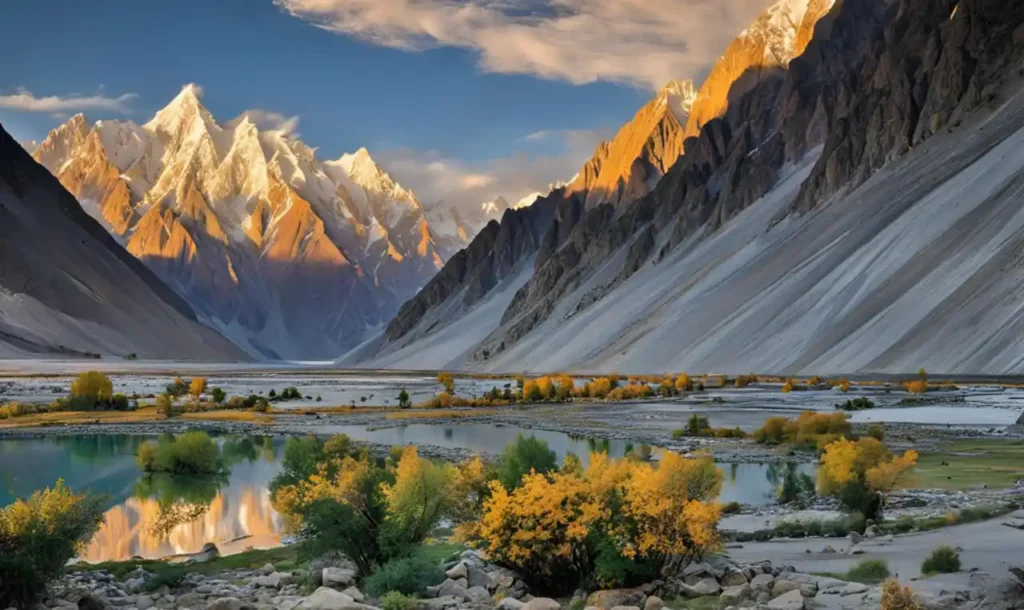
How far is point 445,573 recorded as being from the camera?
17922mm

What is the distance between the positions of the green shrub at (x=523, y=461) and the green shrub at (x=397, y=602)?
15.2 feet

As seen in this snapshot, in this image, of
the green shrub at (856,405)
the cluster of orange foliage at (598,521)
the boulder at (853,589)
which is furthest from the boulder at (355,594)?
the green shrub at (856,405)

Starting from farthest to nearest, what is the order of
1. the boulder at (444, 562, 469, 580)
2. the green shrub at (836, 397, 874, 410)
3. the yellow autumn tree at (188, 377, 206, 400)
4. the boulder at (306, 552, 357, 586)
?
the yellow autumn tree at (188, 377, 206, 400) < the green shrub at (836, 397, 874, 410) < the boulder at (306, 552, 357, 586) < the boulder at (444, 562, 469, 580)

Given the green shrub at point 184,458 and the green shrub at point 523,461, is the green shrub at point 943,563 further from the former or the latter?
the green shrub at point 184,458

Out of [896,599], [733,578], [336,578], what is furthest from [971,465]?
[336,578]

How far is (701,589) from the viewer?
1648 cm

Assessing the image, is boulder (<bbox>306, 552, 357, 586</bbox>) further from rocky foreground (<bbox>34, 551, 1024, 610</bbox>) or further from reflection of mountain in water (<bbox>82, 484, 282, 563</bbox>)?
reflection of mountain in water (<bbox>82, 484, 282, 563</bbox>)

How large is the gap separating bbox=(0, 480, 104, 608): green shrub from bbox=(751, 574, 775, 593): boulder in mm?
10863

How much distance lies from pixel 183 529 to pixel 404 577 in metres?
14.1

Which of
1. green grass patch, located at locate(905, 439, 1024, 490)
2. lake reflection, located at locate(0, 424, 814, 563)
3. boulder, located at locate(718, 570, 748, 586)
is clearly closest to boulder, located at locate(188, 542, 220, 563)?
lake reflection, located at locate(0, 424, 814, 563)

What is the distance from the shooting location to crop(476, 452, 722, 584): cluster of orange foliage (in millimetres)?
16841

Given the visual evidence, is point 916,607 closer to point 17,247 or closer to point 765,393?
point 765,393

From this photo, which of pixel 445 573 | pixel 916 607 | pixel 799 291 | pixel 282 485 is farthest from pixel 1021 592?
pixel 799 291

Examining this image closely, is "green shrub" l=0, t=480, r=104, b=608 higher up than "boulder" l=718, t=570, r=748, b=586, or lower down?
higher up
